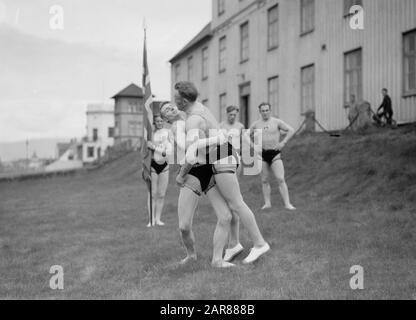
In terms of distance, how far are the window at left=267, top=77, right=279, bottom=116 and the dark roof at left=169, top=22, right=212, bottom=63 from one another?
7.73m

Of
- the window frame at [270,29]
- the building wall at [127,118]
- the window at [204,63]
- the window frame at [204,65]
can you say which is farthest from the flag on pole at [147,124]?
the building wall at [127,118]

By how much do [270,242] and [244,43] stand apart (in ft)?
69.2

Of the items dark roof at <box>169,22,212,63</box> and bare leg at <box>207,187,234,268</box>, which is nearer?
bare leg at <box>207,187,234,268</box>

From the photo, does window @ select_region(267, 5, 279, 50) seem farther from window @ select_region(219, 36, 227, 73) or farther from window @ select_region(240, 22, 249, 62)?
window @ select_region(219, 36, 227, 73)

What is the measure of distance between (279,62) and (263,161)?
1391 cm

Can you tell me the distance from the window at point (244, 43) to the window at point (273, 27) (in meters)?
2.37

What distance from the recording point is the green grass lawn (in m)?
5.44

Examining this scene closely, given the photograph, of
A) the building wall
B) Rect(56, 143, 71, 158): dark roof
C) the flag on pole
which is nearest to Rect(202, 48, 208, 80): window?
the flag on pole

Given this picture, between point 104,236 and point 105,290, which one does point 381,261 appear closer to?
point 105,290

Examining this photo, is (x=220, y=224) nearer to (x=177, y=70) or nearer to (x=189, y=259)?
(x=189, y=259)

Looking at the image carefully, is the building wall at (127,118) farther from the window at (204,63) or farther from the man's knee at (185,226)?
the man's knee at (185,226)

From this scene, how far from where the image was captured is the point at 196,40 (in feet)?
110

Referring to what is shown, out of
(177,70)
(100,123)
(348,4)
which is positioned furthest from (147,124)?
(100,123)

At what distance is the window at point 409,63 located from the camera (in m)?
16.6
